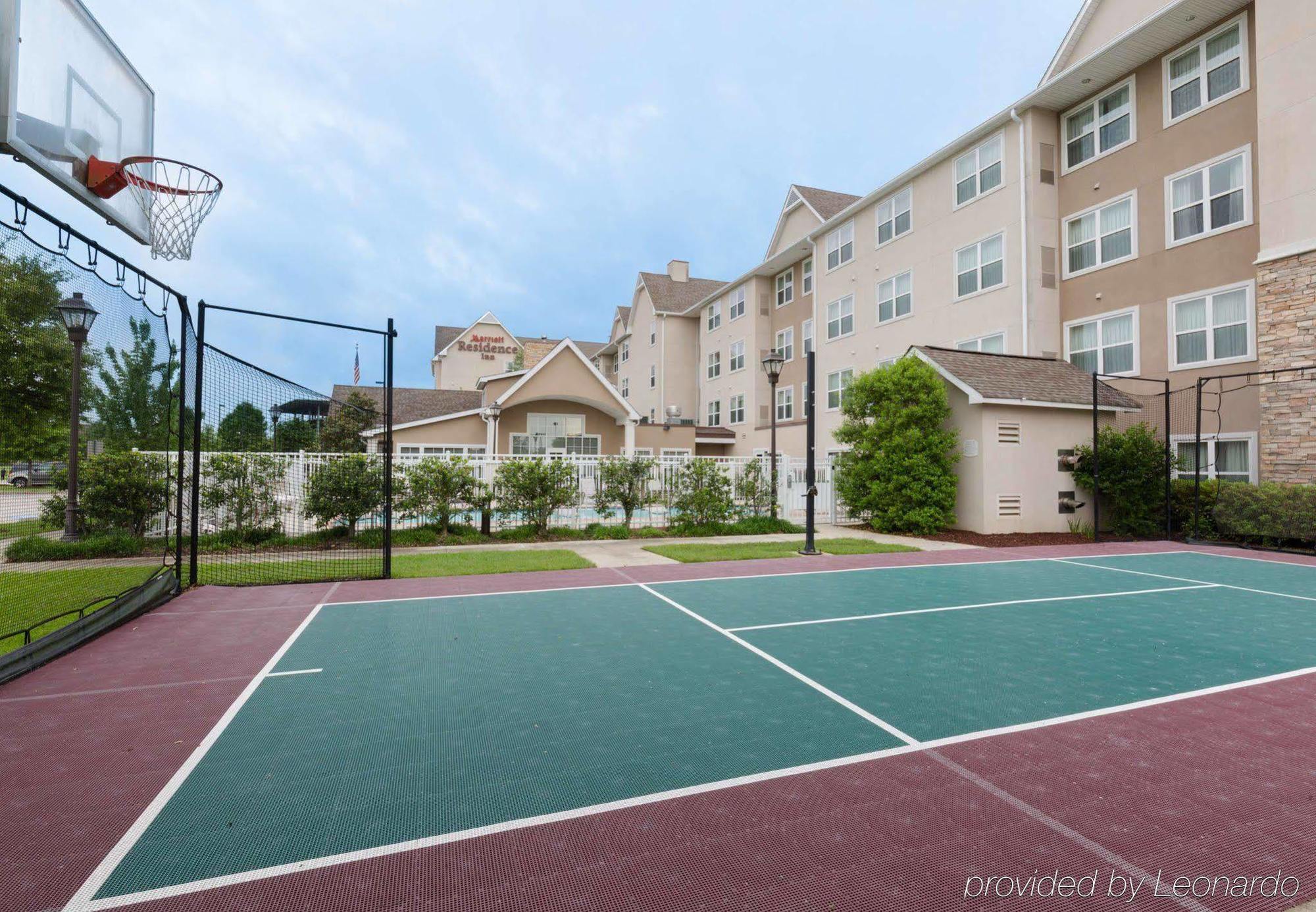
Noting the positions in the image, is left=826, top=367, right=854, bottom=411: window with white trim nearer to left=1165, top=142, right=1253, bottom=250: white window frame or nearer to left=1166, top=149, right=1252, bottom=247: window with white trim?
left=1165, top=142, right=1253, bottom=250: white window frame

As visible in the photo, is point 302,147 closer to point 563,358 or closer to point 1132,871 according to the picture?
point 563,358

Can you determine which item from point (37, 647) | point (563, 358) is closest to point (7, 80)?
point (37, 647)

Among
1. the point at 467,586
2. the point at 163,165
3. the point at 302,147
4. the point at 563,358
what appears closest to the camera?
the point at 163,165

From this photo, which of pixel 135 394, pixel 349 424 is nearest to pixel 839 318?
pixel 349 424

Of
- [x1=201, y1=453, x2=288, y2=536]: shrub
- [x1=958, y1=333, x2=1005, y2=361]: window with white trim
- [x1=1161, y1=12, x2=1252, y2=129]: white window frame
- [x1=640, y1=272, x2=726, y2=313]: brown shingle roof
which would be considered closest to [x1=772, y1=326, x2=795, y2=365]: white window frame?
[x1=640, y1=272, x2=726, y2=313]: brown shingle roof

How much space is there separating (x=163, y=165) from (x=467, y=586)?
5.87 m

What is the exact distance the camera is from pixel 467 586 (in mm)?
8828

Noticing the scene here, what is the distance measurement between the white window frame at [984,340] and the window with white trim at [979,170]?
4.17m

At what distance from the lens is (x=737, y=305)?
1313 inches

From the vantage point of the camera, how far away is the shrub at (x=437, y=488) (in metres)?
13.5

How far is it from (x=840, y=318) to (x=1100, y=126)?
10027 millimetres

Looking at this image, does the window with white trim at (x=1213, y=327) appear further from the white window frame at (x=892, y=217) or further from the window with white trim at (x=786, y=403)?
the window with white trim at (x=786, y=403)

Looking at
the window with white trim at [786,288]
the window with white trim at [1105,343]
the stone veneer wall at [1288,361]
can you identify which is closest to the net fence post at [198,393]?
the stone veneer wall at [1288,361]

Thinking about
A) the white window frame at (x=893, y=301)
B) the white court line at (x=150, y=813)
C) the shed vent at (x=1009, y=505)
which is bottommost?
the white court line at (x=150, y=813)
